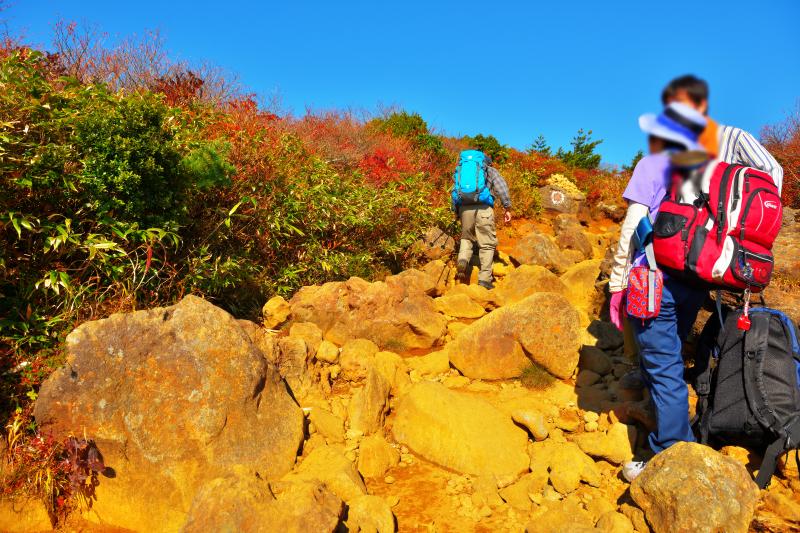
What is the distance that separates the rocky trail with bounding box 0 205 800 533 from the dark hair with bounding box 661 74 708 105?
246 centimetres

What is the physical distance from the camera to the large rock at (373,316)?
525cm

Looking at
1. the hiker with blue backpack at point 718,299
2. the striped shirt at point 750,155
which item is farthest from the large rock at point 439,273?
the striped shirt at point 750,155

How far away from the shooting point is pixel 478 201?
7246mm

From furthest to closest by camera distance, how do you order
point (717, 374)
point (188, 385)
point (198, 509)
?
point (188, 385) → point (717, 374) → point (198, 509)

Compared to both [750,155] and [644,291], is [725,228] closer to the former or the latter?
[750,155]

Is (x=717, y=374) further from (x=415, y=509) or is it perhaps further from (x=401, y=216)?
(x=401, y=216)

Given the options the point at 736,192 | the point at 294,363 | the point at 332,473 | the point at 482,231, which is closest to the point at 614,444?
the point at 332,473

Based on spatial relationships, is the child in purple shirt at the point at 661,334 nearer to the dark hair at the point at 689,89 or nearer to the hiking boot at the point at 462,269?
the dark hair at the point at 689,89

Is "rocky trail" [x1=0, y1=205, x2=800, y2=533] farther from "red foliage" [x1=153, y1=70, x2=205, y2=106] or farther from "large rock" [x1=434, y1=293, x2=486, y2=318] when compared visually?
"red foliage" [x1=153, y1=70, x2=205, y2=106]

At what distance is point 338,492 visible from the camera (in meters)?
3.04

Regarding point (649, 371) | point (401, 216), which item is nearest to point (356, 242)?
point (401, 216)

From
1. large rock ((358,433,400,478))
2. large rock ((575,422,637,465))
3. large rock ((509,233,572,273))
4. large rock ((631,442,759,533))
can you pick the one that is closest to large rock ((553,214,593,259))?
large rock ((509,233,572,273))

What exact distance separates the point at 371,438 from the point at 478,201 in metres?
4.36

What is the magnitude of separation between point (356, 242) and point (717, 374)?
5.27 m
